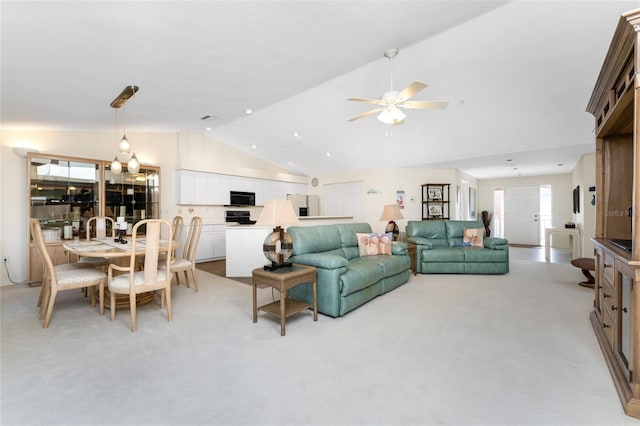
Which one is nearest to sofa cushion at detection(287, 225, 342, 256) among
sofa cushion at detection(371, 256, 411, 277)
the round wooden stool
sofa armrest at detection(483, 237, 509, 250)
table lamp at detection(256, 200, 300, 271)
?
table lamp at detection(256, 200, 300, 271)

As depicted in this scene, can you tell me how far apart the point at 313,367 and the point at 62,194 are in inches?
203

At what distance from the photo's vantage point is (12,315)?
123 inches

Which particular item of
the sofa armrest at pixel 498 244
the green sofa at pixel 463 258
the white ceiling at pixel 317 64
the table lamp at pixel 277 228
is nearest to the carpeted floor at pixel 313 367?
the table lamp at pixel 277 228

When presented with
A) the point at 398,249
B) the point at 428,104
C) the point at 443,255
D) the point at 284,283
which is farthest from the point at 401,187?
the point at 284,283

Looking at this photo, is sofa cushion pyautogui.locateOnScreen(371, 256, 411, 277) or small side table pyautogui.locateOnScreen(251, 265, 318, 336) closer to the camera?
small side table pyautogui.locateOnScreen(251, 265, 318, 336)

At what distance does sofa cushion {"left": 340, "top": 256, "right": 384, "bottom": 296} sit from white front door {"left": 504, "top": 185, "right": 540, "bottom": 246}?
7987 mm

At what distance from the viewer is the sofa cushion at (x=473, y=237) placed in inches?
209

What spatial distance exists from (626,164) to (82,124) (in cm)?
694

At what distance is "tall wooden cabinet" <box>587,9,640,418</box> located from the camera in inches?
63.2

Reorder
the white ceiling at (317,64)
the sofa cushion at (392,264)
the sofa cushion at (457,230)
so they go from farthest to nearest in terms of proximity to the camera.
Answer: the sofa cushion at (457,230)
the sofa cushion at (392,264)
the white ceiling at (317,64)

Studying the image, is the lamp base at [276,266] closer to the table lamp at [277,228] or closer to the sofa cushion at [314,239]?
the table lamp at [277,228]

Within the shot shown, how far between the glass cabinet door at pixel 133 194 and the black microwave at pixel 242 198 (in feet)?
5.65

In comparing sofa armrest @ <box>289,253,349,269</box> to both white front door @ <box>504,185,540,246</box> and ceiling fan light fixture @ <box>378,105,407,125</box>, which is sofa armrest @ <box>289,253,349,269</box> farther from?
white front door @ <box>504,185,540,246</box>

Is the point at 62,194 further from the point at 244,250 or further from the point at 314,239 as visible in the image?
the point at 314,239
